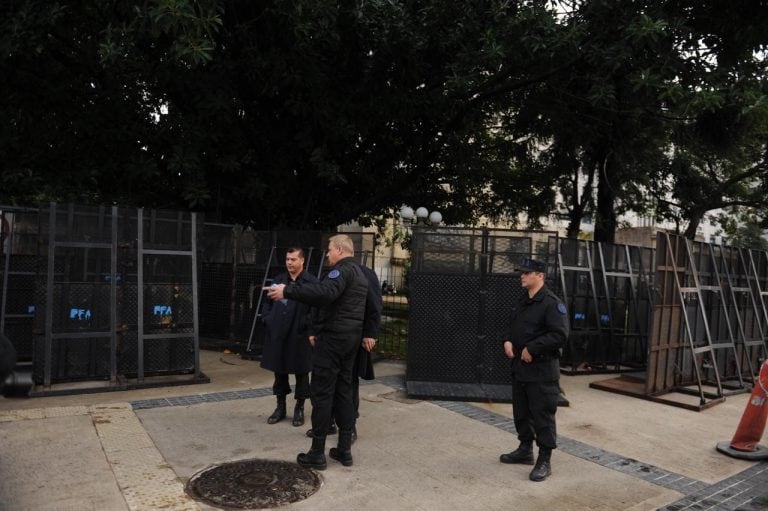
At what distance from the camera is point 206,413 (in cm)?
628

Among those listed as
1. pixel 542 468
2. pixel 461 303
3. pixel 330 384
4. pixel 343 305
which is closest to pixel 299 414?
pixel 330 384

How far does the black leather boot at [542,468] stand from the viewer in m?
4.63

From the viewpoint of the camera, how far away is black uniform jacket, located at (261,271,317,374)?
18.9 feet

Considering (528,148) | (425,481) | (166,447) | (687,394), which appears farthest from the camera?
(528,148)

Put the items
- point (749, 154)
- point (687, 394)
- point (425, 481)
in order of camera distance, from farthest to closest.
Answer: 1. point (749, 154)
2. point (687, 394)
3. point (425, 481)

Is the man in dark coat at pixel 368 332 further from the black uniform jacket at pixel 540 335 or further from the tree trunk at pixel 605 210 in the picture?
the tree trunk at pixel 605 210

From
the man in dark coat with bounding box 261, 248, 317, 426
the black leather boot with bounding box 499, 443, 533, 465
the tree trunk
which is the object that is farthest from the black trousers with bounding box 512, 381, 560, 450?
the tree trunk

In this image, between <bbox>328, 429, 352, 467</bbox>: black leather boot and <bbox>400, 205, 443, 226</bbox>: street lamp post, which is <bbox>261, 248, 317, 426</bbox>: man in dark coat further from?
<bbox>400, 205, 443, 226</bbox>: street lamp post

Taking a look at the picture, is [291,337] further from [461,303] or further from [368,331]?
[461,303]

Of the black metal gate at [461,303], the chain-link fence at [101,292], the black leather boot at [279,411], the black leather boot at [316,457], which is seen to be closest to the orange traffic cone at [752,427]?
the black metal gate at [461,303]

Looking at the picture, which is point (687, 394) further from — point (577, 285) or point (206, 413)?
point (206, 413)

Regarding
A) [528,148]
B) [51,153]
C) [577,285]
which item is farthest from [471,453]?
[528,148]

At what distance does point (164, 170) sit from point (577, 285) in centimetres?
820

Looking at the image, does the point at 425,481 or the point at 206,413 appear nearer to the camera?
the point at 425,481
